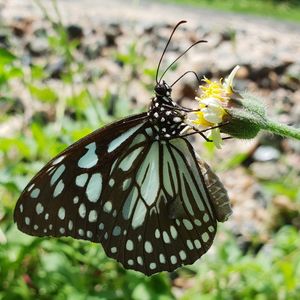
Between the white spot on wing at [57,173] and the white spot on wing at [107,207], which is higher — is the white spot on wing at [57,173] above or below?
above

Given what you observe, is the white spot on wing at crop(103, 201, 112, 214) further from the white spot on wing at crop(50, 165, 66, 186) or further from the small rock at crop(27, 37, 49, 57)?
the small rock at crop(27, 37, 49, 57)

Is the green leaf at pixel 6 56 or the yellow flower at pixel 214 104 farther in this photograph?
the green leaf at pixel 6 56

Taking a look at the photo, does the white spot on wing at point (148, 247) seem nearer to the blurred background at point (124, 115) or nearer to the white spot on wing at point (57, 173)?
the blurred background at point (124, 115)

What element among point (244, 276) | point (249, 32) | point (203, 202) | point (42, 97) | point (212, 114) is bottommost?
point (249, 32)

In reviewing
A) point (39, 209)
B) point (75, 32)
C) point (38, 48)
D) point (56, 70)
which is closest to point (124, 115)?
point (39, 209)

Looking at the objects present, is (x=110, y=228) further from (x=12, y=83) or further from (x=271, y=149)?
(x=12, y=83)

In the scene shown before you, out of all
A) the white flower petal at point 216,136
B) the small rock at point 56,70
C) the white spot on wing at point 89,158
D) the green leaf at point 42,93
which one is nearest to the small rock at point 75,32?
the small rock at point 56,70

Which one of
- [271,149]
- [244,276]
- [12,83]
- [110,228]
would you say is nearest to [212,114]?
[110,228]

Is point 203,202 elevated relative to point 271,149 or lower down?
elevated
